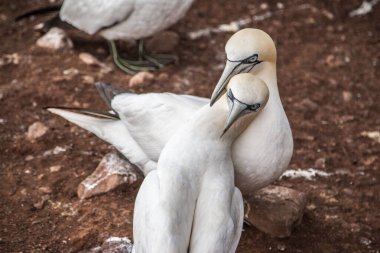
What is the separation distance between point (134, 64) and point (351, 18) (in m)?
2.40

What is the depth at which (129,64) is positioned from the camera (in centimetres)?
598

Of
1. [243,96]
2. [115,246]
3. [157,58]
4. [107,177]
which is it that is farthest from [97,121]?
[157,58]

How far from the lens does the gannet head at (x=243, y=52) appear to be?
3.67m

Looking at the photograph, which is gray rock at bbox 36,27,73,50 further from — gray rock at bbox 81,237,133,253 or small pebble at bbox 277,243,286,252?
small pebble at bbox 277,243,286,252

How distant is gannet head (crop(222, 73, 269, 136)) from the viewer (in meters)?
3.29

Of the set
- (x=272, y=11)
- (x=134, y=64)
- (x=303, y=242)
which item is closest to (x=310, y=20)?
(x=272, y=11)

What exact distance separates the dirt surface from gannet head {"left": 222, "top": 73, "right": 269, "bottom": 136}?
1014mm

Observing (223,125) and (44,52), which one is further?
(44,52)

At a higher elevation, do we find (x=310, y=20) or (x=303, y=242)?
(x=303, y=242)

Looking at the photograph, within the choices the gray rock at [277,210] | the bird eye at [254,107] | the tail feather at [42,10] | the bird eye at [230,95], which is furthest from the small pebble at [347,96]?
the tail feather at [42,10]

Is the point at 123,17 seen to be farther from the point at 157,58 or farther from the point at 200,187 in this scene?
the point at 200,187

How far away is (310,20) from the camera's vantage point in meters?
6.88

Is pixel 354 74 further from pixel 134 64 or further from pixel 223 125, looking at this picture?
pixel 223 125

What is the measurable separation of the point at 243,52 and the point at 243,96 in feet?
1.55
